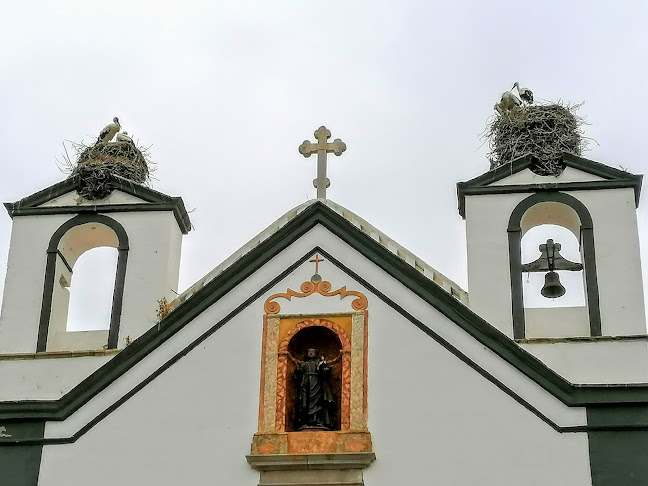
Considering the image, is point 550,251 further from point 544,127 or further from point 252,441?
point 252,441

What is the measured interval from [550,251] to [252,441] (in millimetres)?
4436

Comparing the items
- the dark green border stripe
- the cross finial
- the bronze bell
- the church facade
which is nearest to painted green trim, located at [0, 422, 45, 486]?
the church facade

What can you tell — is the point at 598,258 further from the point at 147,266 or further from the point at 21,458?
the point at 21,458

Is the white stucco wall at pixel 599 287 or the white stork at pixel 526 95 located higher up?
the white stork at pixel 526 95

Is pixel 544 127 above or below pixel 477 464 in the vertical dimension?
above

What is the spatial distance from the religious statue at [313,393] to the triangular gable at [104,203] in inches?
111

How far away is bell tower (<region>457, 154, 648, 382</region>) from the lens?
16922mm

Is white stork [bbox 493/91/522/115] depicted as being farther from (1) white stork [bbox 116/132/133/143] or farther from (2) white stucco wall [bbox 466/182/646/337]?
(1) white stork [bbox 116/132/133/143]

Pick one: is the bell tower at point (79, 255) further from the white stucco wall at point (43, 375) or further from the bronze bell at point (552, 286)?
the bronze bell at point (552, 286)

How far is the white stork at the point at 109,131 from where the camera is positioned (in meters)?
19.4

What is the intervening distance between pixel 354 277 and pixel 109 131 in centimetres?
431

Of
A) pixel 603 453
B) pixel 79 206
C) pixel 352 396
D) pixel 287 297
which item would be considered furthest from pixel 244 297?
pixel 603 453

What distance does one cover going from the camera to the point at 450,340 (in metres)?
16.1

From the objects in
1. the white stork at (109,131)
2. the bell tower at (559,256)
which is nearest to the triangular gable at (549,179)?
the bell tower at (559,256)
